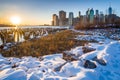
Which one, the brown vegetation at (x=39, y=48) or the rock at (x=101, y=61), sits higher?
the rock at (x=101, y=61)

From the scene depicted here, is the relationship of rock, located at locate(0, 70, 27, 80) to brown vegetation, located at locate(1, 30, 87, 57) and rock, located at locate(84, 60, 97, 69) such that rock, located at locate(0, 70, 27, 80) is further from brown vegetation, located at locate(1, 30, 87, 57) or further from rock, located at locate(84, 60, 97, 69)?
brown vegetation, located at locate(1, 30, 87, 57)

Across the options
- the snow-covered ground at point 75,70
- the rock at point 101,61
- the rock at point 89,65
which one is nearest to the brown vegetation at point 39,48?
the snow-covered ground at point 75,70

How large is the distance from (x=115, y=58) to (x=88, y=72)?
329 cm

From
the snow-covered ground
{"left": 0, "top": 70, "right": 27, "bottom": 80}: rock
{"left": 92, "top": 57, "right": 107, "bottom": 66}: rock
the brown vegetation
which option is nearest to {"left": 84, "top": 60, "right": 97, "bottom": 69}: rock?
the snow-covered ground

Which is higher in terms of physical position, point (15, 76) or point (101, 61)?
point (101, 61)

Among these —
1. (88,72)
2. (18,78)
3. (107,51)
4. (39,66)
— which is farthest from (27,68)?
(107,51)

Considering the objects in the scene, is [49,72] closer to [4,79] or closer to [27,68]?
[27,68]

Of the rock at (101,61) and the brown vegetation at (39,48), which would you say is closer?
the rock at (101,61)

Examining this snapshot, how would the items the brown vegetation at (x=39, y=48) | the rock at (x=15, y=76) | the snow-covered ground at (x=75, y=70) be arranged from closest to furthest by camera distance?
the rock at (x=15, y=76) < the snow-covered ground at (x=75, y=70) < the brown vegetation at (x=39, y=48)

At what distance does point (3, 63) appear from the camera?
12.0 metres

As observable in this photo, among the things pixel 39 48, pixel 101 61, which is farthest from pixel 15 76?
pixel 39 48

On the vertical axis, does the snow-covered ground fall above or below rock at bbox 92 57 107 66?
below

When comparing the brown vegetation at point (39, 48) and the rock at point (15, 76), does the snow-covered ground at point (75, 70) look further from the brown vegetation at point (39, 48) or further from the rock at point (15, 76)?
the brown vegetation at point (39, 48)

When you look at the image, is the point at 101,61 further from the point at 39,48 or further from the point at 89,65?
the point at 39,48
